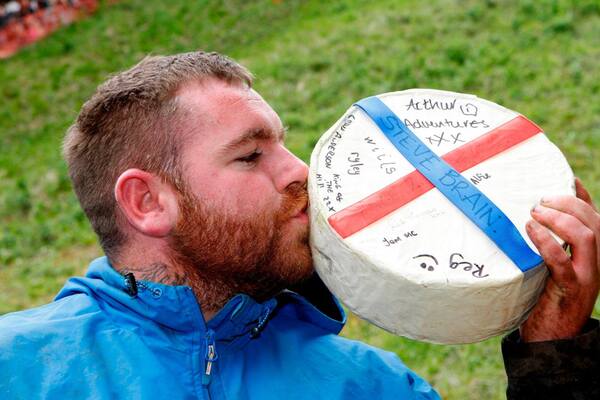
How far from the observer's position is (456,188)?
193cm

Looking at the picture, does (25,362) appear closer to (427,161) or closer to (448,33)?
(427,161)

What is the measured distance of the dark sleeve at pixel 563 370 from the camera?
1879 millimetres

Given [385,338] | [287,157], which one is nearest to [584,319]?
[287,157]

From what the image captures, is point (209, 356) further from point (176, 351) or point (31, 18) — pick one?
point (31, 18)

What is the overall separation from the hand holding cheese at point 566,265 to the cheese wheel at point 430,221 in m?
0.04

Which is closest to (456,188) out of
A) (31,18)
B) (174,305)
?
(174,305)

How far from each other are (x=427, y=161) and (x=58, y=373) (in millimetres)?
1127

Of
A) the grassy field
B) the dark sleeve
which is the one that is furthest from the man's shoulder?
the grassy field

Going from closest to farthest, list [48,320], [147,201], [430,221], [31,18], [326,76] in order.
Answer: [430,221]
[48,320]
[147,201]
[326,76]
[31,18]

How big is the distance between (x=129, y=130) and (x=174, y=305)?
0.54m

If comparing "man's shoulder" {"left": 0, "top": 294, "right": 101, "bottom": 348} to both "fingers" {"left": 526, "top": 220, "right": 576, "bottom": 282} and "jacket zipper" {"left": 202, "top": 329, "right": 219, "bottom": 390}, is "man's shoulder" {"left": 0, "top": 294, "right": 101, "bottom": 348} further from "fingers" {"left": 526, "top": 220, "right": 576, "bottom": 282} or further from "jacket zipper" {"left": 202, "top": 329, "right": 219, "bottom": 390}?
"fingers" {"left": 526, "top": 220, "right": 576, "bottom": 282}

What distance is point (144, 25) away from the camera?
41.1 ft

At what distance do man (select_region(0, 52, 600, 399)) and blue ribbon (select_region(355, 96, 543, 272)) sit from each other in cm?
18

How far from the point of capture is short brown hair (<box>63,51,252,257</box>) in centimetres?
220
